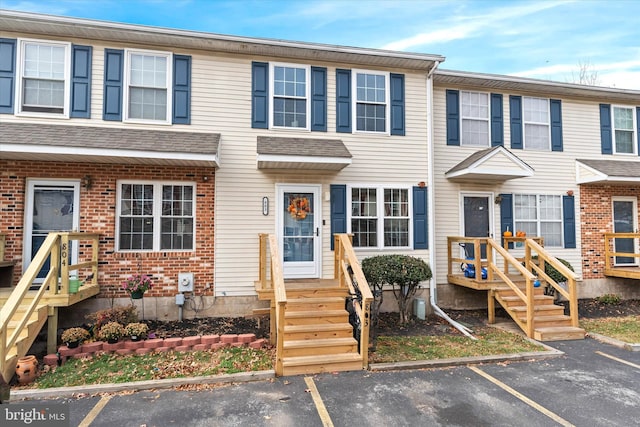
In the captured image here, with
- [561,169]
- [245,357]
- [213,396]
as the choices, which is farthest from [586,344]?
[213,396]

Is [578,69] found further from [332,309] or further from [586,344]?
[332,309]

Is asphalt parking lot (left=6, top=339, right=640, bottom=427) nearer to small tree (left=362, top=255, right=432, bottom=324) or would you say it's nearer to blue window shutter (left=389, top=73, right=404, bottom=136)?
small tree (left=362, top=255, right=432, bottom=324)

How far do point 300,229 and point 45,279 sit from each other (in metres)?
4.66

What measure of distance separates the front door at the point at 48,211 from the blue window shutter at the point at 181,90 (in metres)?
2.43

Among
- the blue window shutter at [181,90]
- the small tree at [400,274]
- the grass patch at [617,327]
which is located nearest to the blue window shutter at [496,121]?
the small tree at [400,274]

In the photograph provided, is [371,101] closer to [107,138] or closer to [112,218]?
[107,138]

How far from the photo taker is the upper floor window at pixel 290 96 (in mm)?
7949

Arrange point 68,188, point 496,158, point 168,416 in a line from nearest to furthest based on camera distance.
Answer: point 168,416 < point 68,188 < point 496,158

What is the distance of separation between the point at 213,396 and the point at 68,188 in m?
5.37

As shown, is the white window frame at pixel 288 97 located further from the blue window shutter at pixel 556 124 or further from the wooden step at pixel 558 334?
the blue window shutter at pixel 556 124

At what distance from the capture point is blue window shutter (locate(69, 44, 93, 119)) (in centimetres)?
708

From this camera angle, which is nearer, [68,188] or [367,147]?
[68,188]

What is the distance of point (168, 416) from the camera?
387cm

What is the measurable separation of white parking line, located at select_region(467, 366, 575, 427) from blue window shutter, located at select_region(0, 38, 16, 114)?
9538mm
